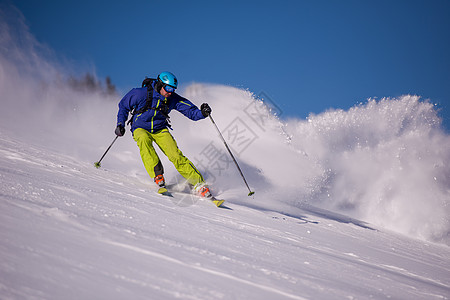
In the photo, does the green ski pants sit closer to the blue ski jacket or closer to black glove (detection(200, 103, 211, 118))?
the blue ski jacket

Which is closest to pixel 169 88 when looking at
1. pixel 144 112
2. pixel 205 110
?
pixel 144 112

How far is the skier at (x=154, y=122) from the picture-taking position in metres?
4.92

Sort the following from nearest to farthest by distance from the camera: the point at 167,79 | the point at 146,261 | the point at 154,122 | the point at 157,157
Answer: the point at 146,261 → the point at 167,79 → the point at 157,157 → the point at 154,122

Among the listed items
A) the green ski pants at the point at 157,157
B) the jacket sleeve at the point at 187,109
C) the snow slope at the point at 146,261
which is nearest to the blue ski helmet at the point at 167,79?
the jacket sleeve at the point at 187,109

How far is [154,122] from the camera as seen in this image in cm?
514

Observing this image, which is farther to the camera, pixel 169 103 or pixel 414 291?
pixel 169 103

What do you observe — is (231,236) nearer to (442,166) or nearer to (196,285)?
(196,285)

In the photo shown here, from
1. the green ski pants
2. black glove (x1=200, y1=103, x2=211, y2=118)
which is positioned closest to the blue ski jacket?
the green ski pants

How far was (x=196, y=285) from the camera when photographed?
1.28m

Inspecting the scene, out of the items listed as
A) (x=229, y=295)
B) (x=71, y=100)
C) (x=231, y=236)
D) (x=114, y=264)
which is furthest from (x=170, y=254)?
(x=71, y=100)

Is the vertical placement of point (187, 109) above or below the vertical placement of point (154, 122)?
above

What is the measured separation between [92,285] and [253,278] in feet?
2.75

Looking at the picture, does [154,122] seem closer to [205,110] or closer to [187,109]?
[187,109]

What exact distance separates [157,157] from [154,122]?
0.65 m
